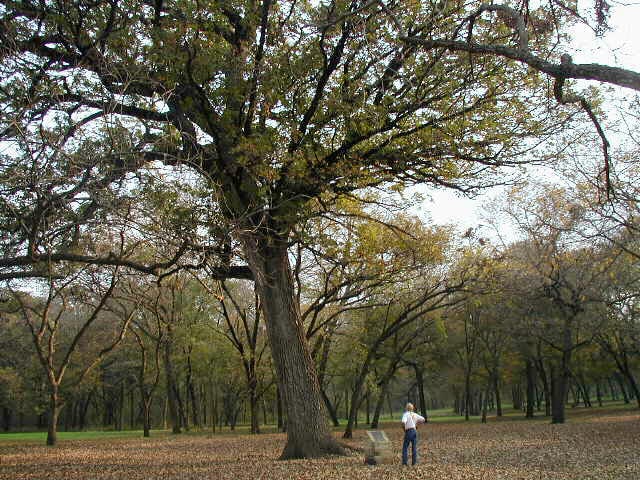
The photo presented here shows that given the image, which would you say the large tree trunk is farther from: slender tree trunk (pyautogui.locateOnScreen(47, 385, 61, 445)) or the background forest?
slender tree trunk (pyautogui.locateOnScreen(47, 385, 61, 445))

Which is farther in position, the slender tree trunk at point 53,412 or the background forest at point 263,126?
the slender tree trunk at point 53,412

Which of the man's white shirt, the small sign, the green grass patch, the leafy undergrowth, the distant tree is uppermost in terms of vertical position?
the distant tree

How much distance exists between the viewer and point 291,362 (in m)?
12.4

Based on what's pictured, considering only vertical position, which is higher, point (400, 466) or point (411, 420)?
point (411, 420)

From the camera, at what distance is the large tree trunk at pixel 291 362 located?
12133mm

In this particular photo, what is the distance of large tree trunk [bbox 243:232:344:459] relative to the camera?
12133mm

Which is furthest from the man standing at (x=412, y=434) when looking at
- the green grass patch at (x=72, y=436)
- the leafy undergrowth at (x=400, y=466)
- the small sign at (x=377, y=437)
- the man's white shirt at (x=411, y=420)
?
the green grass patch at (x=72, y=436)

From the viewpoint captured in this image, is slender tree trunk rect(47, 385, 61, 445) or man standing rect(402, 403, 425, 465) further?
slender tree trunk rect(47, 385, 61, 445)

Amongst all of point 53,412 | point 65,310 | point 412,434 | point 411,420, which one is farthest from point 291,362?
point 65,310

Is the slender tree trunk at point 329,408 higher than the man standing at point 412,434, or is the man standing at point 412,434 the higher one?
the man standing at point 412,434

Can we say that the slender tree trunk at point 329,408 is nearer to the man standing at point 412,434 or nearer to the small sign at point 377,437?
the small sign at point 377,437

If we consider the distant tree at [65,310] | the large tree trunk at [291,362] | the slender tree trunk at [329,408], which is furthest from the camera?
the slender tree trunk at [329,408]

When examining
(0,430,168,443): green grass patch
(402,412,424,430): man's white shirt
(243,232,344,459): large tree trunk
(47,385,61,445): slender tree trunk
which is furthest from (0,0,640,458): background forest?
(0,430,168,443): green grass patch

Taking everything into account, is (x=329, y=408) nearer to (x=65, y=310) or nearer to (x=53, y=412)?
(x=53, y=412)
